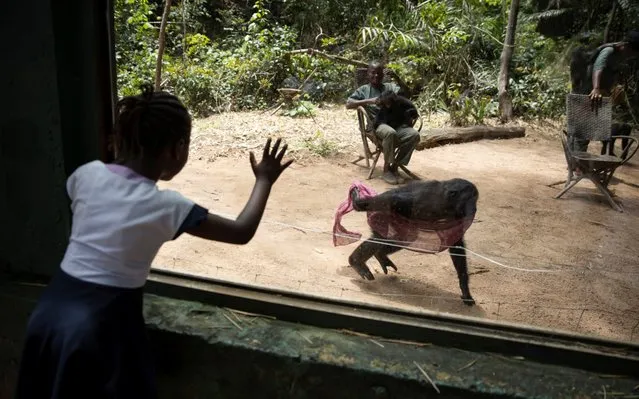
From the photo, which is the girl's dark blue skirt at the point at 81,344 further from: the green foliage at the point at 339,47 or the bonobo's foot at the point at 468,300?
the green foliage at the point at 339,47

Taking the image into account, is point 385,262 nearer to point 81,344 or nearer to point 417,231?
point 417,231

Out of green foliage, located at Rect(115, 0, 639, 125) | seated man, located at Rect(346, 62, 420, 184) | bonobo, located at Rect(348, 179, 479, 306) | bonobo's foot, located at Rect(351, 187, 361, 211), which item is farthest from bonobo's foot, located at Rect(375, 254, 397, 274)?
green foliage, located at Rect(115, 0, 639, 125)

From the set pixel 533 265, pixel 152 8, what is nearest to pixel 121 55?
pixel 152 8

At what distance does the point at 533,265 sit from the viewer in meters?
2.64

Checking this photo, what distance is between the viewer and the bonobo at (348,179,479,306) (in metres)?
2.66

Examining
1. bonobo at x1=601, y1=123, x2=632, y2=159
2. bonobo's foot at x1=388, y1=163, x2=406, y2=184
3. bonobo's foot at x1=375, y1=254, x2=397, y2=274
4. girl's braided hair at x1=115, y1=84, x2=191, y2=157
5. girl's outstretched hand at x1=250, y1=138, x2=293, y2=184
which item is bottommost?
bonobo's foot at x1=375, y1=254, x2=397, y2=274

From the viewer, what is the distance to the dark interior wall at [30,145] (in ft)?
5.02

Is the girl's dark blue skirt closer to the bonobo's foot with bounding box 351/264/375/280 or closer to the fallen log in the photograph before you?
the bonobo's foot with bounding box 351/264/375/280

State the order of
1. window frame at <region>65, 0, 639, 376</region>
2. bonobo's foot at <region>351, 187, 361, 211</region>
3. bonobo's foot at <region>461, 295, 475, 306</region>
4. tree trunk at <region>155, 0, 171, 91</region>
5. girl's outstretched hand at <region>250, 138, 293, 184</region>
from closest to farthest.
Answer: girl's outstretched hand at <region>250, 138, 293, 184</region>, window frame at <region>65, 0, 639, 376</region>, bonobo's foot at <region>461, 295, 475, 306</region>, bonobo's foot at <region>351, 187, 361, 211</region>, tree trunk at <region>155, 0, 171, 91</region>

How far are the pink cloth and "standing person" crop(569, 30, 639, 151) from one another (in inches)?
Result: 46.0

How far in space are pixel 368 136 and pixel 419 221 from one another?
1.57 m

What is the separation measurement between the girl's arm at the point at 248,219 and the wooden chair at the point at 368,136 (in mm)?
2067

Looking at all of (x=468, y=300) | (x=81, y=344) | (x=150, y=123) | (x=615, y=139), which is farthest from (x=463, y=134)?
(x=81, y=344)

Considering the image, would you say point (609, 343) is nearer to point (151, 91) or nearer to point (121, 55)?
point (151, 91)
